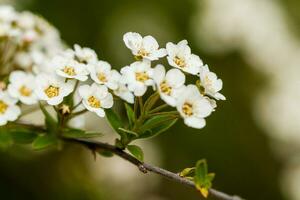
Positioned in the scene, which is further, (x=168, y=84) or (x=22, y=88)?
(x=22, y=88)

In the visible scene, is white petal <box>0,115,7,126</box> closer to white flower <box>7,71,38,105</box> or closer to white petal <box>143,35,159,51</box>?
white flower <box>7,71,38,105</box>

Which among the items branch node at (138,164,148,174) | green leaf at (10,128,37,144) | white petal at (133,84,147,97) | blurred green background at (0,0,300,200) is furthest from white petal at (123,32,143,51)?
blurred green background at (0,0,300,200)

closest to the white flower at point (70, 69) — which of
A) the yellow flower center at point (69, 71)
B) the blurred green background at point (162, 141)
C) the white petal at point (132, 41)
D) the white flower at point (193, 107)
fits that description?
the yellow flower center at point (69, 71)

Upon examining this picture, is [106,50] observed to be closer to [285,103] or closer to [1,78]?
[285,103]

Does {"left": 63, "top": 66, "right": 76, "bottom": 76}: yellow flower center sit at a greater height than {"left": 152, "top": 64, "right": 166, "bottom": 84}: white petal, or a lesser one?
greater

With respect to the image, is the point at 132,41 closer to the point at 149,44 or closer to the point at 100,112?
the point at 149,44

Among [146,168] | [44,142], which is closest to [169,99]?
[146,168]
